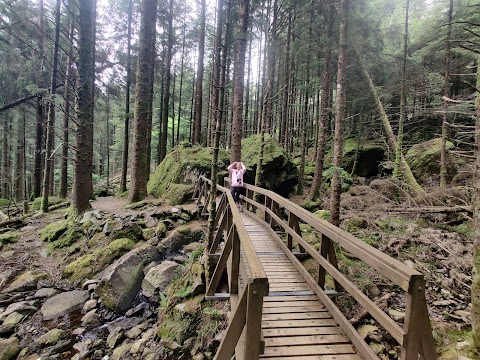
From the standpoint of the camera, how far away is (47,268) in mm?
7902

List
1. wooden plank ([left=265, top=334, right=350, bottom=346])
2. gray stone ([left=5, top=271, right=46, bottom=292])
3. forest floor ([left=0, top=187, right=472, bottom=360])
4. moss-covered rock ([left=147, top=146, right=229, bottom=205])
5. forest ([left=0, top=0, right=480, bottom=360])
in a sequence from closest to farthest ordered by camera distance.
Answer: wooden plank ([left=265, top=334, right=350, bottom=346]) < forest floor ([left=0, top=187, right=472, bottom=360]) < gray stone ([left=5, top=271, right=46, bottom=292]) < forest ([left=0, top=0, right=480, bottom=360]) < moss-covered rock ([left=147, top=146, right=229, bottom=205])

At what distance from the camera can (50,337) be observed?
517 cm

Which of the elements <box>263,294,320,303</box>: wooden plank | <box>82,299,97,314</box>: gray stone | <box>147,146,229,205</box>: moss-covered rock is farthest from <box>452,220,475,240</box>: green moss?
<box>82,299,97,314</box>: gray stone

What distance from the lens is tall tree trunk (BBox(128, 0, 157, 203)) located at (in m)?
10.2

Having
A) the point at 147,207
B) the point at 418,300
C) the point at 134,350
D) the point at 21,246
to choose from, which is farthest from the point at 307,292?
the point at 21,246

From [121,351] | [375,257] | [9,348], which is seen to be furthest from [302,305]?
[9,348]

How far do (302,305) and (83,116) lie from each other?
9.80m

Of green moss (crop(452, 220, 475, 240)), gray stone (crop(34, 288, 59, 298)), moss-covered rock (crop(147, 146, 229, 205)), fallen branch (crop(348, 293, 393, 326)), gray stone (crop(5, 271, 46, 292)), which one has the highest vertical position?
moss-covered rock (crop(147, 146, 229, 205))

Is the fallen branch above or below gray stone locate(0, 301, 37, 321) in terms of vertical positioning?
above

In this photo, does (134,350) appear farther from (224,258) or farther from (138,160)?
(138,160)

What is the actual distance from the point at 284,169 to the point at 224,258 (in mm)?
12039

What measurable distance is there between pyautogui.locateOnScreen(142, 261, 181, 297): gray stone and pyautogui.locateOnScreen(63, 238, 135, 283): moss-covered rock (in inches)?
63.0

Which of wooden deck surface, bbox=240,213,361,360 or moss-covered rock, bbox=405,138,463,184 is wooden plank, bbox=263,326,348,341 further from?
moss-covered rock, bbox=405,138,463,184

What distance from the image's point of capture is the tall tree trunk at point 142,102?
10.2 metres
